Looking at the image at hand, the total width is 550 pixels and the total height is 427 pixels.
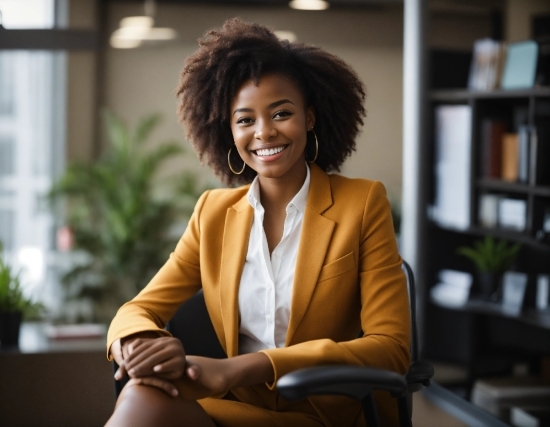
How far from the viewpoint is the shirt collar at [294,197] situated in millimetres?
1784

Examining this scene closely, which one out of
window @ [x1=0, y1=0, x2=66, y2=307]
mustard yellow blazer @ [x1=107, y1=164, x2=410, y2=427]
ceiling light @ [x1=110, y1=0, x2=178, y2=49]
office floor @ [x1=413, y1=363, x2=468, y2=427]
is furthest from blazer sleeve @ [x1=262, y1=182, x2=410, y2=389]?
ceiling light @ [x1=110, y1=0, x2=178, y2=49]

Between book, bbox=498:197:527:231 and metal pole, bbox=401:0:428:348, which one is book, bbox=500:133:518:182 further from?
metal pole, bbox=401:0:428:348

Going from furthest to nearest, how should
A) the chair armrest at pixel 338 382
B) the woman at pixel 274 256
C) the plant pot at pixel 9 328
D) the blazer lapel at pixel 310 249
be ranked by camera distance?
the plant pot at pixel 9 328
the blazer lapel at pixel 310 249
the woman at pixel 274 256
the chair armrest at pixel 338 382

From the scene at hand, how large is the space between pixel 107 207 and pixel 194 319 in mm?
3070

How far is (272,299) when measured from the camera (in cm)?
171

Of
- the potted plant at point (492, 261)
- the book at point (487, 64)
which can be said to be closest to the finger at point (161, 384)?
the potted plant at point (492, 261)

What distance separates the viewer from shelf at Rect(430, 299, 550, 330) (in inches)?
133

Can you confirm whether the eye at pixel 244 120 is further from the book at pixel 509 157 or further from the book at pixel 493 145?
the book at pixel 493 145

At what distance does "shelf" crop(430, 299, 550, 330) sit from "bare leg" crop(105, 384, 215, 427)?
86.6 inches

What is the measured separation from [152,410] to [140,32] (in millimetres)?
4450

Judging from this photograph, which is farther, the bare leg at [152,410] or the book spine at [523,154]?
the book spine at [523,154]

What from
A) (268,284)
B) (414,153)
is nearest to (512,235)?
(414,153)

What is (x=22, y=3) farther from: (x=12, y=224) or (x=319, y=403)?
(x=319, y=403)

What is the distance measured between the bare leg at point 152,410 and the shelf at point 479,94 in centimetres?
240
